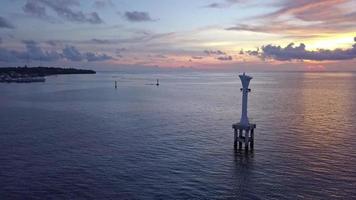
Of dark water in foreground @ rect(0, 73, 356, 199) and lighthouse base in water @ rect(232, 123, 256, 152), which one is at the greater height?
lighthouse base in water @ rect(232, 123, 256, 152)

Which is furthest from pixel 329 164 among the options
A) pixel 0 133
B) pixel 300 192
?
pixel 0 133

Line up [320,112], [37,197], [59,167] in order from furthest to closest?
[320,112], [59,167], [37,197]

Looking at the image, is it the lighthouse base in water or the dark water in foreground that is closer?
the dark water in foreground

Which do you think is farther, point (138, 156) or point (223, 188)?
point (138, 156)

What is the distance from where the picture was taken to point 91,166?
3778cm

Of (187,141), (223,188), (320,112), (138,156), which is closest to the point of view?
(223,188)

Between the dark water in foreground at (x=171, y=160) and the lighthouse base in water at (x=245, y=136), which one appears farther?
the lighthouse base in water at (x=245, y=136)

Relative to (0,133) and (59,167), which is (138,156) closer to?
(59,167)

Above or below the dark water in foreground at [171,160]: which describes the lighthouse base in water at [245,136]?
above

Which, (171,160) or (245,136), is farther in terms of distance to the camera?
(245,136)

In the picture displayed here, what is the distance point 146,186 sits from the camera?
32.0m

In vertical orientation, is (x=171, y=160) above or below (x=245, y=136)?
below

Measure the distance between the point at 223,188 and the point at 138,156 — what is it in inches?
507

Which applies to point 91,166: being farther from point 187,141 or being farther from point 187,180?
point 187,141
